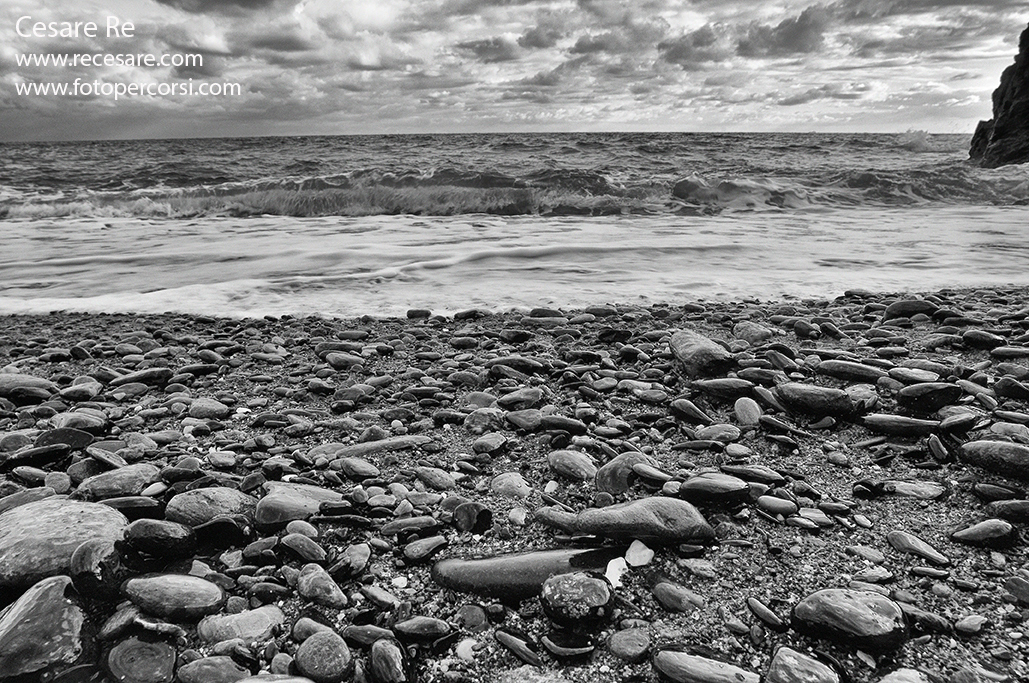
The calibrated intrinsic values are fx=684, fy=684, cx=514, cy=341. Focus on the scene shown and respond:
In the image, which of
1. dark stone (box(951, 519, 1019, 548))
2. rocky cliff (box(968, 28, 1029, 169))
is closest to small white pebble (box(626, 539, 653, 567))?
dark stone (box(951, 519, 1019, 548))

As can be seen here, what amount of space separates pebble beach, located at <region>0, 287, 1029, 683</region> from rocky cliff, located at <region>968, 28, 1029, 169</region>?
2210 centimetres

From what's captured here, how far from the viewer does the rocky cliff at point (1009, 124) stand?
67.9 feet

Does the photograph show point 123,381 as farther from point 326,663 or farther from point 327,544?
point 326,663

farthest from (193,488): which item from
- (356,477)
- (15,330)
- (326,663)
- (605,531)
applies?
(15,330)

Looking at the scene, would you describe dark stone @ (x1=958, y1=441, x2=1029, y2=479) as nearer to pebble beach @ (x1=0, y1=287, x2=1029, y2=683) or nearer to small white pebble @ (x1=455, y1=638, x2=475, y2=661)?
pebble beach @ (x1=0, y1=287, x2=1029, y2=683)

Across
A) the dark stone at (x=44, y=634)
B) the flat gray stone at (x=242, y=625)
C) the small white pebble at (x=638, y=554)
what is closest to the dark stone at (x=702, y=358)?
the small white pebble at (x=638, y=554)

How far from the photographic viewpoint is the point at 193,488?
6.46ft

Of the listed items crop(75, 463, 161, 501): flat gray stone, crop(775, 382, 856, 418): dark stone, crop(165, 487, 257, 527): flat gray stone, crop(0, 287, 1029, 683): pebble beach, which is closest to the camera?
crop(0, 287, 1029, 683): pebble beach

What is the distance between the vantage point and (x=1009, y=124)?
21734 mm

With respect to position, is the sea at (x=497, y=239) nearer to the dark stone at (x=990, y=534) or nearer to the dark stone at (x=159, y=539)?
the dark stone at (x=159, y=539)

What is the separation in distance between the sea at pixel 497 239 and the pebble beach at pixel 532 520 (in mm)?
1974

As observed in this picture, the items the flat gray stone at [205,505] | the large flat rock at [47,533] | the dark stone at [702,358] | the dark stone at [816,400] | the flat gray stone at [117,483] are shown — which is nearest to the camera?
the large flat rock at [47,533]

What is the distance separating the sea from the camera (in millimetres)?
5293

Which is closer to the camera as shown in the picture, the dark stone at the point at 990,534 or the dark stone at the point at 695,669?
the dark stone at the point at 695,669
